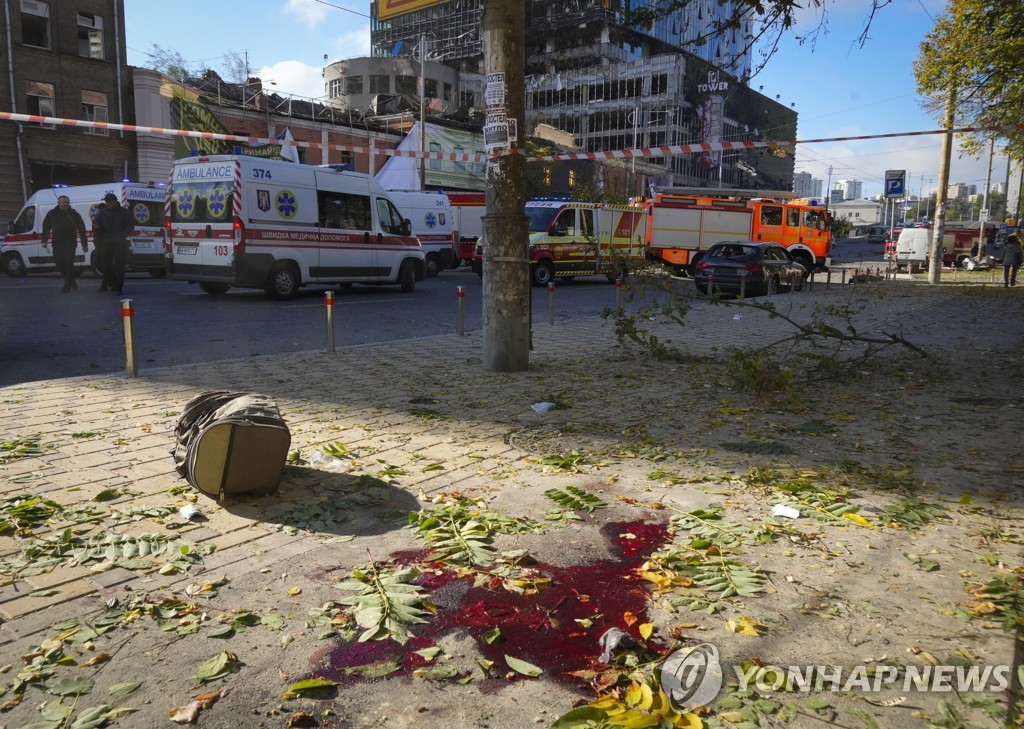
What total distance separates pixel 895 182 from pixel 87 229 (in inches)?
964

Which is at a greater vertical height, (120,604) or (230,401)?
(230,401)

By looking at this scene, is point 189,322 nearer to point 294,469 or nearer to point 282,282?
point 282,282

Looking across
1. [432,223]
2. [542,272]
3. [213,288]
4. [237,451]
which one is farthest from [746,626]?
[432,223]

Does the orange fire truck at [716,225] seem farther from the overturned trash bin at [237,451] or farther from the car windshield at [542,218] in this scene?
the overturned trash bin at [237,451]

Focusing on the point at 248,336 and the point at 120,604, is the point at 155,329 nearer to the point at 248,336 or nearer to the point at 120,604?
the point at 248,336

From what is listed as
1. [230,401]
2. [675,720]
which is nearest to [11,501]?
[230,401]

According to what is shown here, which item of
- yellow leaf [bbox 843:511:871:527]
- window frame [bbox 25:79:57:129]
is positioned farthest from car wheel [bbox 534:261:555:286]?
window frame [bbox 25:79:57:129]

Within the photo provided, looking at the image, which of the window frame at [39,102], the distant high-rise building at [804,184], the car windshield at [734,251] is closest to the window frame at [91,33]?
the window frame at [39,102]

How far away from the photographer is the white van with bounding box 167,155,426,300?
14.1m

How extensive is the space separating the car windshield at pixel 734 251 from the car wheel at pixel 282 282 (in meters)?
11.8

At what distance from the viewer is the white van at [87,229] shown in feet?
70.6

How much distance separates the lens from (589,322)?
13.7m

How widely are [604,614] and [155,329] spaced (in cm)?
1009

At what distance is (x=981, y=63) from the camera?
48.6ft
